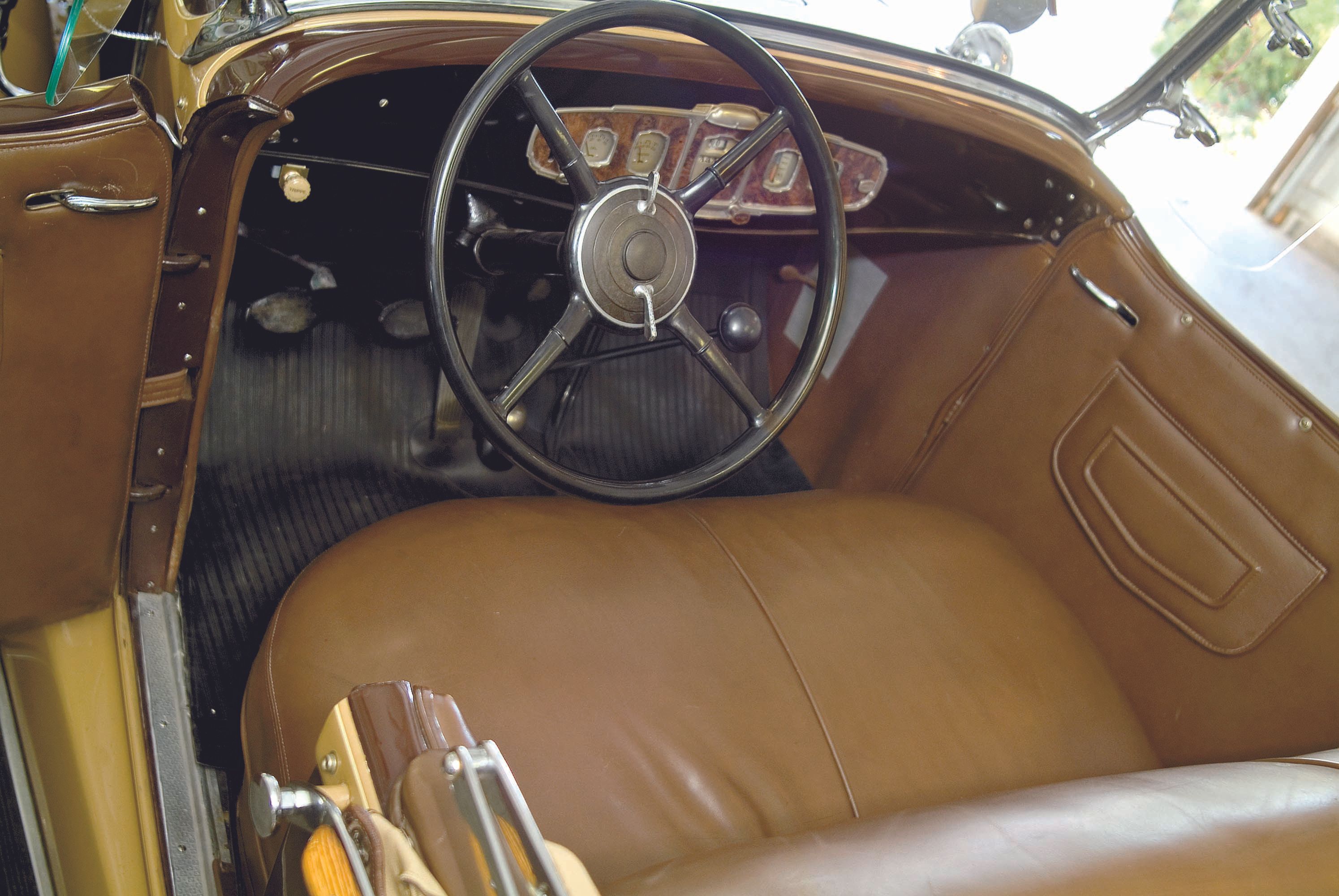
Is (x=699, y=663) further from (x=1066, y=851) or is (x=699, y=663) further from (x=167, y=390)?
(x=167, y=390)

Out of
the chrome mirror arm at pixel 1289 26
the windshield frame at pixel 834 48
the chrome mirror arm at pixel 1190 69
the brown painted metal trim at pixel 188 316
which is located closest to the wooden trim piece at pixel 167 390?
the brown painted metal trim at pixel 188 316

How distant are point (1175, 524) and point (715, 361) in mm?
723

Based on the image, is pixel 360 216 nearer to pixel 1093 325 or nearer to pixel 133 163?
pixel 133 163

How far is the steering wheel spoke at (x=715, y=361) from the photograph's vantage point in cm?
118

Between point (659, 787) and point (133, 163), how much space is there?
77 cm

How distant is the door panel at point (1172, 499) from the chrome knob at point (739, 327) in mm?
455

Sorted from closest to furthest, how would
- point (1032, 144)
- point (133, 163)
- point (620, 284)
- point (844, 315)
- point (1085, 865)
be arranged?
point (1085, 865) → point (133, 163) → point (620, 284) → point (1032, 144) → point (844, 315)

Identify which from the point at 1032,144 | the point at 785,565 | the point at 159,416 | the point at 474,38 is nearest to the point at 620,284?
the point at 474,38

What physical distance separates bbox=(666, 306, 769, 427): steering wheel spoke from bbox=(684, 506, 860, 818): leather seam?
16cm

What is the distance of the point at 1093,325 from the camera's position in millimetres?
1426

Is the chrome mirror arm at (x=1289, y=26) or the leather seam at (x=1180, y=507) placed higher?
the chrome mirror arm at (x=1289, y=26)

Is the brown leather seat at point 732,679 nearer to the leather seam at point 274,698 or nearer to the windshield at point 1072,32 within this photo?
the leather seam at point 274,698

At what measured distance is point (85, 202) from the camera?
0.74m

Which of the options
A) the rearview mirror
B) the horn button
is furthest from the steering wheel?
the rearview mirror
